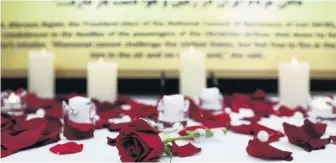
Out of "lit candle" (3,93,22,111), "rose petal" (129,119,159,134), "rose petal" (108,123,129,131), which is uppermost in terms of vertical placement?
"rose petal" (129,119,159,134)

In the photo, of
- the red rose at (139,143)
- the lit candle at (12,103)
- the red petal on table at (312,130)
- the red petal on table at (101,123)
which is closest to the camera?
the red rose at (139,143)

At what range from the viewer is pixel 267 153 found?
0.52m

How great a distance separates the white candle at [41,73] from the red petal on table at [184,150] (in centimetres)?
50

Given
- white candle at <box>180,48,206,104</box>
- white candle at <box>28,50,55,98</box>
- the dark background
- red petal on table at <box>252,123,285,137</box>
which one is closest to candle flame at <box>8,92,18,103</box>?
white candle at <box>28,50,55,98</box>

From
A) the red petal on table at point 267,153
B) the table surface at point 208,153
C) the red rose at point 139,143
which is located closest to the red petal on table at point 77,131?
the table surface at point 208,153

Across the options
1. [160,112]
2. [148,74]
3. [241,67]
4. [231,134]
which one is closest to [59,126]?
[160,112]

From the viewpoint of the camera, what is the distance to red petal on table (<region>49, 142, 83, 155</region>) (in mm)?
559

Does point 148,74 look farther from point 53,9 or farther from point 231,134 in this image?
point 231,134

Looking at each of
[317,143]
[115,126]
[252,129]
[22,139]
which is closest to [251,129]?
[252,129]

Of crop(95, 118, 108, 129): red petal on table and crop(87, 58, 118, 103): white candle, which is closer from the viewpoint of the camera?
crop(95, 118, 108, 129): red petal on table

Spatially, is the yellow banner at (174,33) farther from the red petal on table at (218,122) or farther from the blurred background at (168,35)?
the red petal on table at (218,122)

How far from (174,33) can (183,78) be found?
14cm

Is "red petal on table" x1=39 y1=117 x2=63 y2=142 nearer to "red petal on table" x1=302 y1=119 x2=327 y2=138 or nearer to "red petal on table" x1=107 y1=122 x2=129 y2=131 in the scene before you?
"red petal on table" x1=107 y1=122 x2=129 y2=131

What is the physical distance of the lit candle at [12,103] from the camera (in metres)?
0.81
